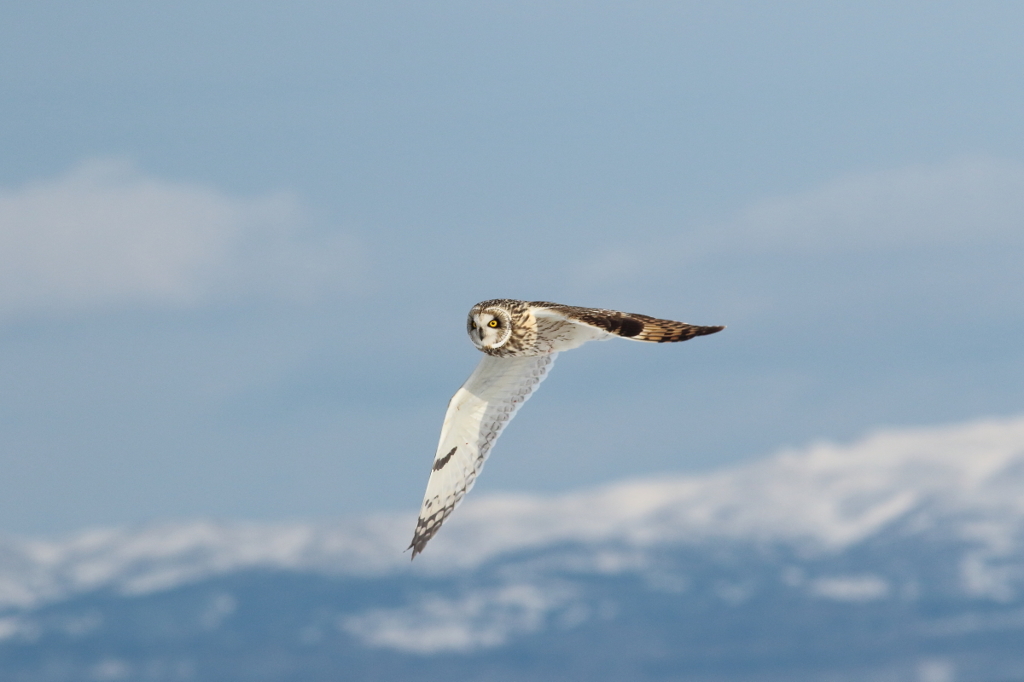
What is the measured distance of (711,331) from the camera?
685 inches

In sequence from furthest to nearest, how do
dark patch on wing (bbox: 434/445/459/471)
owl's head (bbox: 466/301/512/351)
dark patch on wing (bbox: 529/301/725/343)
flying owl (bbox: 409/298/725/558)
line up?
dark patch on wing (bbox: 434/445/459/471)
flying owl (bbox: 409/298/725/558)
owl's head (bbox: 466/301/512/351)
dark patch on wing (bbox: 529/301/725/343)

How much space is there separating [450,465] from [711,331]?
6.30m

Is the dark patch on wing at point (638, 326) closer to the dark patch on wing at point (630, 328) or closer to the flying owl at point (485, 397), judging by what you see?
the dark patch on wing at point (630, 328)

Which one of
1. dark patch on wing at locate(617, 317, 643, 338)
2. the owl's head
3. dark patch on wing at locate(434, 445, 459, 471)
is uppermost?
the owl's head

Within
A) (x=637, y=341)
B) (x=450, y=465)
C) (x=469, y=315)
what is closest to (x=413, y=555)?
(x=450, y=465)

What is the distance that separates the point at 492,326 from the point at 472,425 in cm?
273

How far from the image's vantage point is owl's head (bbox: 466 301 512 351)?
1984cm

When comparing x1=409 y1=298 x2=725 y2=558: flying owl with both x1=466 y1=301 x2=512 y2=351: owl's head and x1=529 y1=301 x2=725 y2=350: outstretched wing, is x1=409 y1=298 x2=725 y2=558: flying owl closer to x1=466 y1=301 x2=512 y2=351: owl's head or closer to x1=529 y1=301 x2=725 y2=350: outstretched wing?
x1=466 y1=301 x2=512 y2=351: owl's head

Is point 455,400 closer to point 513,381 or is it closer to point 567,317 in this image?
point 513,381

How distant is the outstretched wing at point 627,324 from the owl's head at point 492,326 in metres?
0.46

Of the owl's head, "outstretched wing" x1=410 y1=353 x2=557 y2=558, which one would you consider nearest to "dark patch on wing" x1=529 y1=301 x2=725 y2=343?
the owl's head

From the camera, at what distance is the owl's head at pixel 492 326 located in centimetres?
1984

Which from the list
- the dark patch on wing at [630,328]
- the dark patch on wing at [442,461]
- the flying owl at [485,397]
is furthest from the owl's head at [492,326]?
the dark patch on wing at [442,461]

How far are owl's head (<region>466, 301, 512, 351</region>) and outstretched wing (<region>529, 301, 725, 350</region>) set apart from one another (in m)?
0.46
